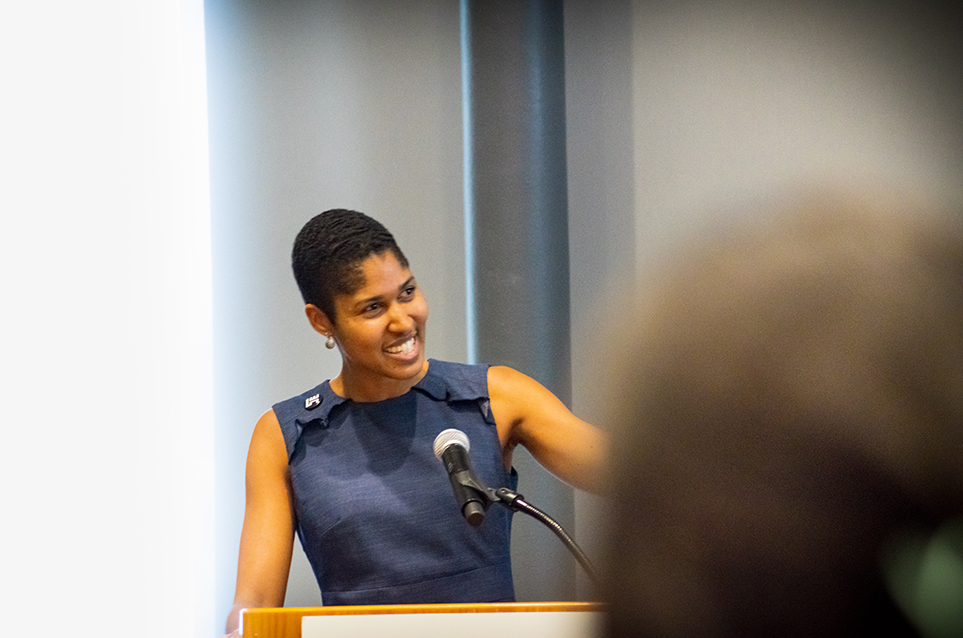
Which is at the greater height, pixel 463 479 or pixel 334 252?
pixel 334 252

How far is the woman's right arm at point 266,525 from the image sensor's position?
1.60 meters

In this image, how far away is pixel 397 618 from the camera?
1114 millimetres

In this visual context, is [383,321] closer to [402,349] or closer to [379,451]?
[402,349]

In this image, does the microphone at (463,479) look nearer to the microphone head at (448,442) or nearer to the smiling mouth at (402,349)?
the microphone head at (448,442)

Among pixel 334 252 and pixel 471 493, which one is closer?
pixel 471 493

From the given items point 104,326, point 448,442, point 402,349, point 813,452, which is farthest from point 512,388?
point 813,452

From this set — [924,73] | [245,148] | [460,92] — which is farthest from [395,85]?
[924,73]

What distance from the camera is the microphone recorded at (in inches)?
46.1

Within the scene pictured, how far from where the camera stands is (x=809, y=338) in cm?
28

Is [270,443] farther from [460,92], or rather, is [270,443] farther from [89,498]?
[460,92]

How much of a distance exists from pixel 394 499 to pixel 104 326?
35.5 inches

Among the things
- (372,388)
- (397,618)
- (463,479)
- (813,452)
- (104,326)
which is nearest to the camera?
(813,452)

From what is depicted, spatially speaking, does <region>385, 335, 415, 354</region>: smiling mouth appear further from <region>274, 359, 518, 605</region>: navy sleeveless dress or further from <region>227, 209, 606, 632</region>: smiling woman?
<region>274, 359, 518, 605</region>: navy sleeveless dress

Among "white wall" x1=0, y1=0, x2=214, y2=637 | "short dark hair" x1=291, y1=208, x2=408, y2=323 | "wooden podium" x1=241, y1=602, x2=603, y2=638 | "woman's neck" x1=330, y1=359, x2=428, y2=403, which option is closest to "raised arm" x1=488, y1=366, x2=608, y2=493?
"woman's neck" x1=330, y1=359, x2=428, y2=403
